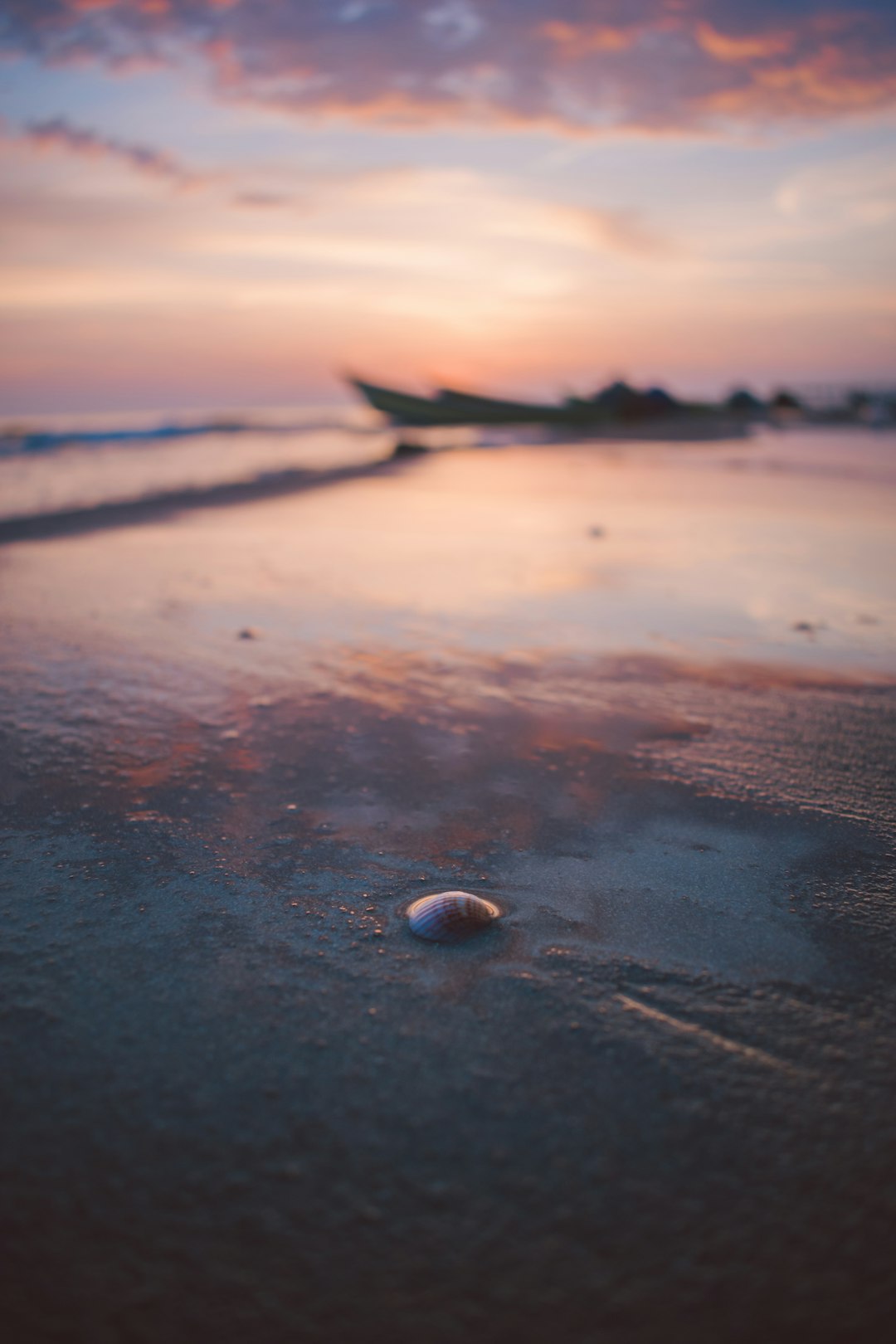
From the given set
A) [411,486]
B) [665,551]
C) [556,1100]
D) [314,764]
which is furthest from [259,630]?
[411,486]

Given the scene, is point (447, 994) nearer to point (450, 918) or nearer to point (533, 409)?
point (450, 918)

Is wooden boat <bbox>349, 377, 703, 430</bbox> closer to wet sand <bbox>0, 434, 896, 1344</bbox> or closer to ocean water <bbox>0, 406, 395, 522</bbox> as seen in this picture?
ocean water <bbox>0, 406, 395, 522</bbox>

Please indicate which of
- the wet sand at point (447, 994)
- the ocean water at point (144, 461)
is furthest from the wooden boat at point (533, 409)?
the wet sand at point (447, 994)

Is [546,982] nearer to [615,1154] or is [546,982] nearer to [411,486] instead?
[615,1154]

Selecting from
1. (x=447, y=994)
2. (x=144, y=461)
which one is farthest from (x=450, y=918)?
(x=144, y=461)

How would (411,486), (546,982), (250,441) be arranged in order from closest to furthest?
(546,982), (411,486), (250,441)

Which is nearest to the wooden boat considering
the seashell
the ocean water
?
the ocean water
